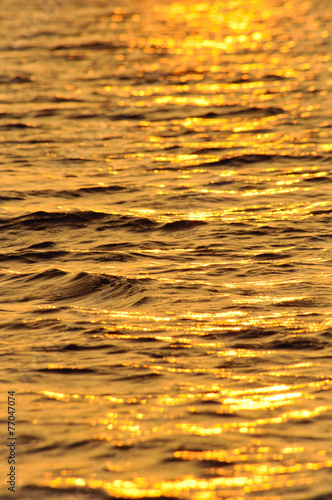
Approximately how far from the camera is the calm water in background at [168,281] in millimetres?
5203

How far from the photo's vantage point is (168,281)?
8148mm

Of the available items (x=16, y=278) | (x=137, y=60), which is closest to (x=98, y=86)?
(x=137, y=60)

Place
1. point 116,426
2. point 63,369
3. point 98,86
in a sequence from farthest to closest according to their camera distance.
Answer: point 98,86
point 63,369
point 116,426

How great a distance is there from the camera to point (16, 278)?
834 centimetres

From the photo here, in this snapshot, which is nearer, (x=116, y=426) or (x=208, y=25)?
(x=116, y=426)

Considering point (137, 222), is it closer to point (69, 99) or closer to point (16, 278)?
point (16, 278)

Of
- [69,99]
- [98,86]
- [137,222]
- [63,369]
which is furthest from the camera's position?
[98,86]

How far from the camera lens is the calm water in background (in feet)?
17.1

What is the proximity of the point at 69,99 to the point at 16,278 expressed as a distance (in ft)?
30.3

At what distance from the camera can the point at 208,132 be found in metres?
14.4

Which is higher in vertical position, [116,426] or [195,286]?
[195,286]

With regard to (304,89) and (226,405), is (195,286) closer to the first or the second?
(226,405)

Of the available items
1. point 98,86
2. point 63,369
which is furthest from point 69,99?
point 63,369

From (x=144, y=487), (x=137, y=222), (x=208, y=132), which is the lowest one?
(x=144, y=487)
